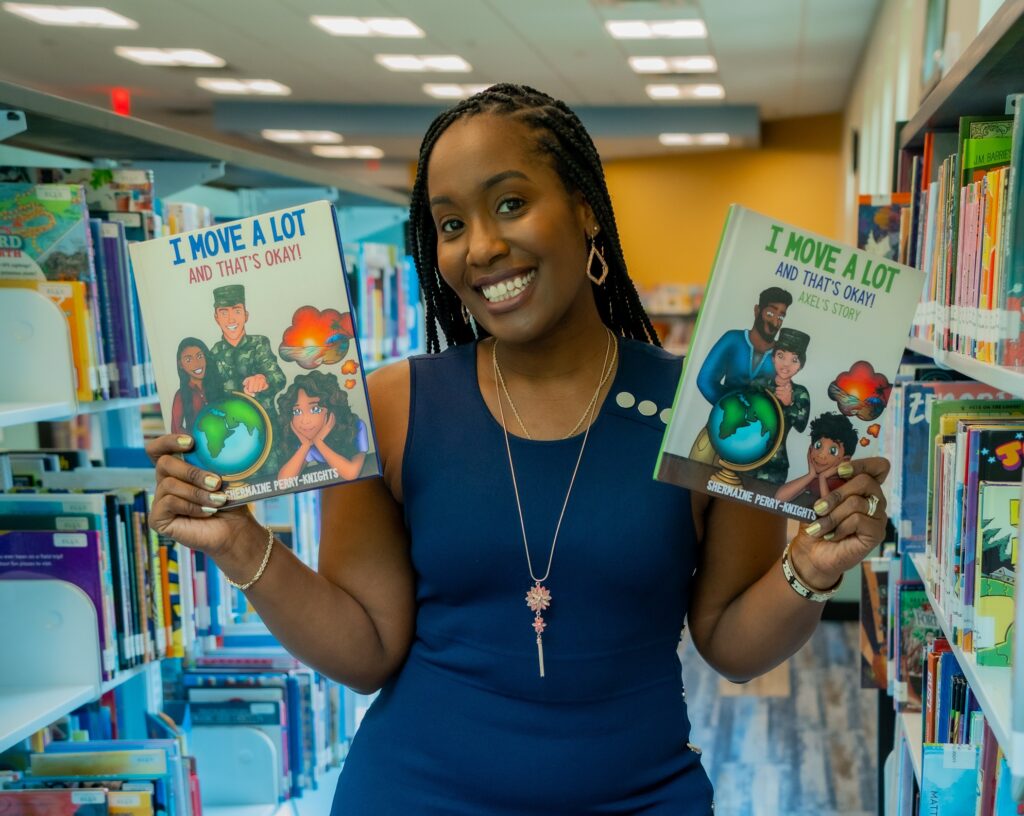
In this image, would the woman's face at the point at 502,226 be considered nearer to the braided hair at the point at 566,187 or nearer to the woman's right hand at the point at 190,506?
the braided hair at the point at 566,187

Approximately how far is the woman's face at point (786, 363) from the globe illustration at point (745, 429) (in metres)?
0.03

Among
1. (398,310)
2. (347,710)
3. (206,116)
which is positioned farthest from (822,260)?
(206,116)

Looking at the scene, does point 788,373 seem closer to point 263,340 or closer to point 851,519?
point 851,519

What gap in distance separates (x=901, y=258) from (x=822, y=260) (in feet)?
4.55

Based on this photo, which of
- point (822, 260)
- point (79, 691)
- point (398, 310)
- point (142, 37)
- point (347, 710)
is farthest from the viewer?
point (142, 37)

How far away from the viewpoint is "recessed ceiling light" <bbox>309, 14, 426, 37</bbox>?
7.32m

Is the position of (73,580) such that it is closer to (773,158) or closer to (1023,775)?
(1023,775)

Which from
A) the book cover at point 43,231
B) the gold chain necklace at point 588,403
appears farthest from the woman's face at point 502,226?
the book cover at point 43,231

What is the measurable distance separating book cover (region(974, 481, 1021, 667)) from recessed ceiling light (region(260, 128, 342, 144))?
10.7 m

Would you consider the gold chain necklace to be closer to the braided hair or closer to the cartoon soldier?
the braided hair

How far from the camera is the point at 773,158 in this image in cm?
1272

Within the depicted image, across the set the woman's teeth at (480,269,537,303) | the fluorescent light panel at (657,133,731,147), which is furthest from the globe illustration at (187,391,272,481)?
the fluorescent light panel at (657,133,731,147)

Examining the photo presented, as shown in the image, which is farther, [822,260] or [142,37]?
[142,37]

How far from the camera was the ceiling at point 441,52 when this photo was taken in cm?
711
